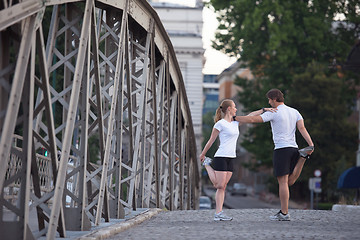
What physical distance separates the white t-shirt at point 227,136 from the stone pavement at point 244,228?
96 centimetres

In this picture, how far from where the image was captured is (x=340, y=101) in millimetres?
49469

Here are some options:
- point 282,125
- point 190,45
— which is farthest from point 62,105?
point 190,45

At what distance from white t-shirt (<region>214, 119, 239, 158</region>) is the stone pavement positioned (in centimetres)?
96

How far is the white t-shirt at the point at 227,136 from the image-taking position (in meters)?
11.7

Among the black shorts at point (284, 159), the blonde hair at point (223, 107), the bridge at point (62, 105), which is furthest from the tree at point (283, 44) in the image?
the black shorts at point (284, 159)

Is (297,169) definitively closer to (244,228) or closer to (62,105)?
(244,228)

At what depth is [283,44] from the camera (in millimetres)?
44625

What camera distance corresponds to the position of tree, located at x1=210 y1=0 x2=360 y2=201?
143 ft

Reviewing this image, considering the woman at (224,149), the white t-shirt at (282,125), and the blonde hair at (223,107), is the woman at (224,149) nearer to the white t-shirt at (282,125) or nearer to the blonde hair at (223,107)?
the blonde hair at (223,107)

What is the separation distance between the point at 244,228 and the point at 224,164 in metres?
1.65

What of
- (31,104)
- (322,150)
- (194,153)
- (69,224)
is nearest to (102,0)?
(69,224)

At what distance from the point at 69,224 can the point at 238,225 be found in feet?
9.25

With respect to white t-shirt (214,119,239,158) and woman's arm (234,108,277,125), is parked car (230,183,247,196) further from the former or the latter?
woman's arm (234,108,277,125)

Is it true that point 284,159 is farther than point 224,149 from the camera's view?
No
